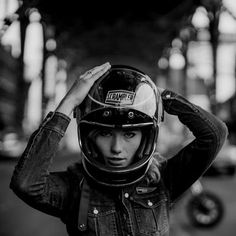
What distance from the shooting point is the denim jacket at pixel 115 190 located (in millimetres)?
1889

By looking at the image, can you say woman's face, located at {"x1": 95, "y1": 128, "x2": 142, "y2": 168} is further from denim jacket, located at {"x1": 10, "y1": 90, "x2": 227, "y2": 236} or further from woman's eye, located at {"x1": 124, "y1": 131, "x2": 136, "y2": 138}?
denim jacket, located at {"x1": 10, "y1": 90, "x2": 227, "y2": 236}

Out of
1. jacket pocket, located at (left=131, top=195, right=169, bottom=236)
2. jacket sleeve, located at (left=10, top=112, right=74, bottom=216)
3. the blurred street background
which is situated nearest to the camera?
jacket sleeve, located at (left=10, top=112, right=74, bottom=216)

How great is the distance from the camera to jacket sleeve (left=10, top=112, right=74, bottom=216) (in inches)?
73.4

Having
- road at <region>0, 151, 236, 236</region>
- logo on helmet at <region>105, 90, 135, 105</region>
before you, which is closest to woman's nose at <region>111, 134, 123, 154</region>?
logo on helmet at <region>105, 90, 135, 105</region>

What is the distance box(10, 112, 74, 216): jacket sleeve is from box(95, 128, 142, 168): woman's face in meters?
0.16

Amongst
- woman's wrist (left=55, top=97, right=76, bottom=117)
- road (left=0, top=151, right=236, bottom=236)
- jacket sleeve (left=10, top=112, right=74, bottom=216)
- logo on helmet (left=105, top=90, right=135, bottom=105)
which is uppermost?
logo on helmet (left=105, top=90, right=135, bottom=105)

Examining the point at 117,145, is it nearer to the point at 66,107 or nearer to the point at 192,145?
the point at 66,107

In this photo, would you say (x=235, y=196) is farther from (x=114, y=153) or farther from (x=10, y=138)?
(x=10, y=138)

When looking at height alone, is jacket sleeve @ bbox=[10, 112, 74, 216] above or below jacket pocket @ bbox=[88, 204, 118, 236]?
above

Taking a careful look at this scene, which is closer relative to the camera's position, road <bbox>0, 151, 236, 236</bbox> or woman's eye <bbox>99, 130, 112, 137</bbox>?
woman's eye <bbox>99, 130, 112, 137</bbox>

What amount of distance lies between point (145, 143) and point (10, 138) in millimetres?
20150

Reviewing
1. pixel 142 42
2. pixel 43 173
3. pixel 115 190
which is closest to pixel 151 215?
pixel 115 190

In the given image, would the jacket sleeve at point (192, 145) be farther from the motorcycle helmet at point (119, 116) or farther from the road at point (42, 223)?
the road at point (42, 223)

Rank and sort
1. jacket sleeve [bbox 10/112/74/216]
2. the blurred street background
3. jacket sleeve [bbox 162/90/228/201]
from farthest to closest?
the blurred street background
jacket sleeve [bbox 162/90/228/201]
jacket sleeve [bbox 10/112/74/216]
